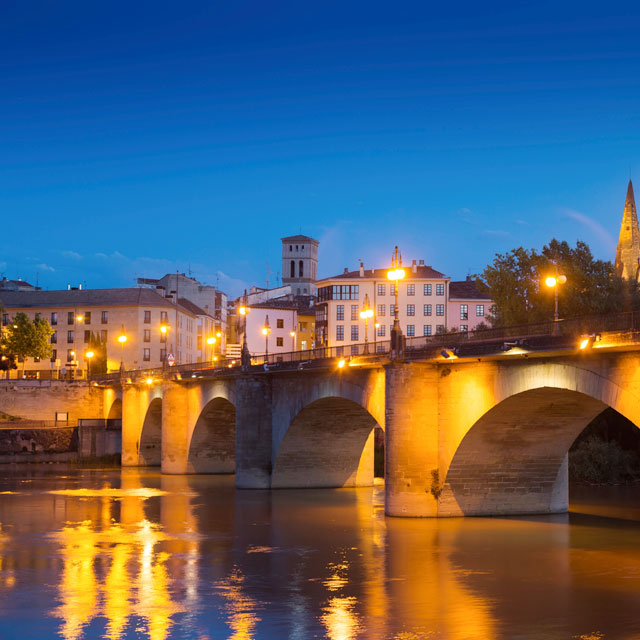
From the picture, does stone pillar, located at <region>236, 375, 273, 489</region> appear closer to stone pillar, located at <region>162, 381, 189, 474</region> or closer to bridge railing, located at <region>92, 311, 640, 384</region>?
bridge railing, located at <region>92, 311, 640, 384</region>

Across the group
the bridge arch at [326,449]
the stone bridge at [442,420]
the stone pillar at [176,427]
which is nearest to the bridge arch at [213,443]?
the stone pillar at [176,427]

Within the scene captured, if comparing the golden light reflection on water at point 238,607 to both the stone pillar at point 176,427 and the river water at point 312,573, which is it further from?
the stone pillar at point 176,427

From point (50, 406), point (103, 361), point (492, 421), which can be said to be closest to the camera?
point (492, 421)

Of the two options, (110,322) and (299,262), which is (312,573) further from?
(299,262)

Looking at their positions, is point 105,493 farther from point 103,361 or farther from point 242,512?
point 103,361

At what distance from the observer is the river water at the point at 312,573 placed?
21.8 m

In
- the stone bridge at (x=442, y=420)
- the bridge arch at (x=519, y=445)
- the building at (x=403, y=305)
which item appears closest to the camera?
the stone bridge at (x=442, y=420)

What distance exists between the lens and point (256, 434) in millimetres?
55219

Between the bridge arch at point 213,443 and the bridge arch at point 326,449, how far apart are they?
46.4 ft

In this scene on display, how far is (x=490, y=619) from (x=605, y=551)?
11237 millimetres

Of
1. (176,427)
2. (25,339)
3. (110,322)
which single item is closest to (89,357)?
(110,322)

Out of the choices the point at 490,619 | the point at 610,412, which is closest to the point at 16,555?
the point at 490,619

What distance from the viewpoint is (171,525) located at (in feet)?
132

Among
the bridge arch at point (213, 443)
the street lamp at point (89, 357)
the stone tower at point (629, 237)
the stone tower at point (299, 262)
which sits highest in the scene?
the stone tower at point (299, 262)
